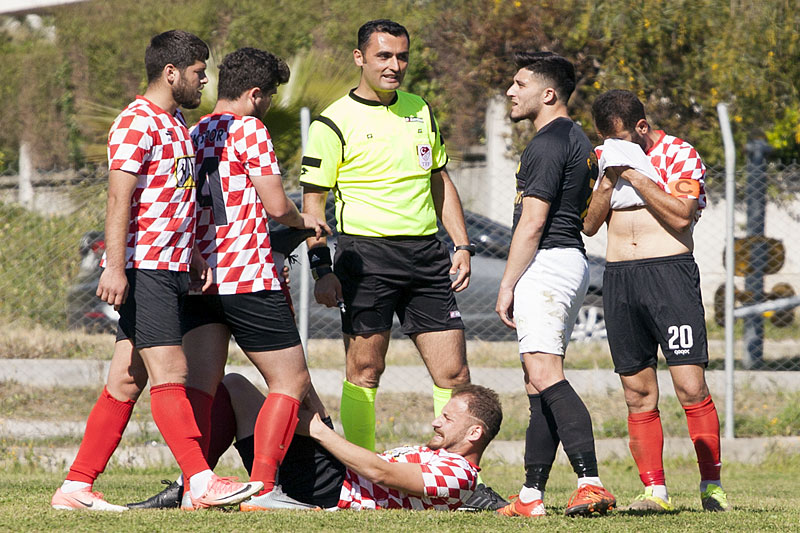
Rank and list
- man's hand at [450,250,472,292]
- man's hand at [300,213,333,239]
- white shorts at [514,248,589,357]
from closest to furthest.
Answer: white shorts at [514,248,589,357] → man's hand at [300,213,333,239] → man's hand at [450,250,472,292]

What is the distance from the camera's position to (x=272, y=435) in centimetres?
455

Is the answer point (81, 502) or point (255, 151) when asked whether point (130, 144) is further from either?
point (81, 502)

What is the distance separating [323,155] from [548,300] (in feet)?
4.67

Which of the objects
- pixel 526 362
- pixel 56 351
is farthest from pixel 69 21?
pixel 526 362

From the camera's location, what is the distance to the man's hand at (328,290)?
203 inches

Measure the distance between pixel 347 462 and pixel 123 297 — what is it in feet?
3.97

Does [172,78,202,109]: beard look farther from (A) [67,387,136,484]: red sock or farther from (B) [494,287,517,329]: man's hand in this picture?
(B) [494,287,517,329]: man's hand

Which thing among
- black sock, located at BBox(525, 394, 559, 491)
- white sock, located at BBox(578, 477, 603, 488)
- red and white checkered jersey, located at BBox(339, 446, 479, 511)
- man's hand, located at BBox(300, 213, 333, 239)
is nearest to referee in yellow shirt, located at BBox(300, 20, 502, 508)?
man's hand, located at BBox(300, 213, 333, 239)

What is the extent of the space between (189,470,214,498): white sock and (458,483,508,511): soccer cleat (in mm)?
1169

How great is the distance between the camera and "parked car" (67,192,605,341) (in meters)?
8.84

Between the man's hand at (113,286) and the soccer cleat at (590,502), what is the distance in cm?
207

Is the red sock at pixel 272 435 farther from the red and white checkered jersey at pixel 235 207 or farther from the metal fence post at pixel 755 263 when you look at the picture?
the metal fence post at pixel 755 263

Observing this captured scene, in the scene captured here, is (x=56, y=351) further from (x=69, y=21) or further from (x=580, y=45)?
(x=69, y=21)

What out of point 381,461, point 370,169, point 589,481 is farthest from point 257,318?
point 589,481
